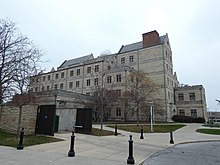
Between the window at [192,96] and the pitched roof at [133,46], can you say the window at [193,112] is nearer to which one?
A: the window at [192,96]

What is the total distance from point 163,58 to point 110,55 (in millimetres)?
15389

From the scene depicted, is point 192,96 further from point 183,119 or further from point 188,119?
point 183,119

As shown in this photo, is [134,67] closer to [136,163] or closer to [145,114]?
[145,114]

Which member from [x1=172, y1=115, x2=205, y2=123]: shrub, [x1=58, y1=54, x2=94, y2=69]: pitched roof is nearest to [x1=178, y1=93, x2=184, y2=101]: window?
[x1=172, y1=115, x2=205, y2=123]: shrub

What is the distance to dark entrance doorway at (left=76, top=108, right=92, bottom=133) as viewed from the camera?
55.3ft

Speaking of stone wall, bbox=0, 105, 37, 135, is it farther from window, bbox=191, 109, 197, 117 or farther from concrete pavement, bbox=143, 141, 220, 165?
window, bbox=191, 109, 197, 117

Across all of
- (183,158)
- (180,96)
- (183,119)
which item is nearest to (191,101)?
(180,96)

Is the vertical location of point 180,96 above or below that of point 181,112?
above

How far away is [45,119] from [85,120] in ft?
Result: 12.2

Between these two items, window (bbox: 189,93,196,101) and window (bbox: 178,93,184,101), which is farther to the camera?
window (bbox: 178,93,184,101)

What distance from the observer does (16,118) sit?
1458cm

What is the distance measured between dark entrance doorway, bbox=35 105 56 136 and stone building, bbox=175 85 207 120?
3746cm

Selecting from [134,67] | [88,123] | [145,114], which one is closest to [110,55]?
[134,67]

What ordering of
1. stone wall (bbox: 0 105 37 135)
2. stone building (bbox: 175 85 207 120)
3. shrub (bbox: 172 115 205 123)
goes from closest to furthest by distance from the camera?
stone wall (bbox: 0 105 37 135) → shrub (bbox: 172 115 205 123) → stone building (bbox: 175 85 207 120)
